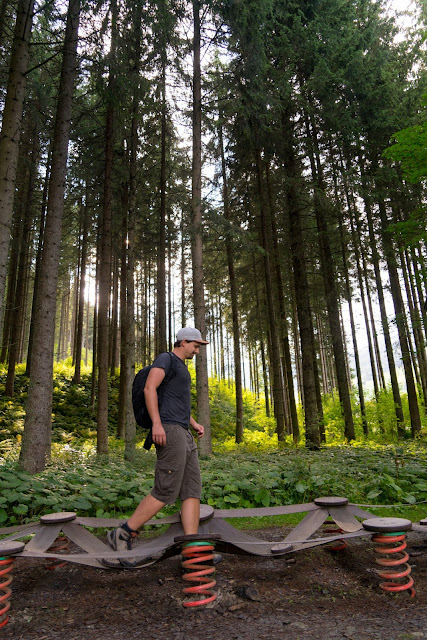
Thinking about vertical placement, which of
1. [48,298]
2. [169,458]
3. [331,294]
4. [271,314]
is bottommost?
[169,458]

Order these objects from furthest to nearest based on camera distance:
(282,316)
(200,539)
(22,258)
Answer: (22,258)
(282,316)
(200,539)

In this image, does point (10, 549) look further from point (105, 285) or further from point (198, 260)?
point (105, 285)

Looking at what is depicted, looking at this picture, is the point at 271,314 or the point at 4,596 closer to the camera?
the point at 4,596

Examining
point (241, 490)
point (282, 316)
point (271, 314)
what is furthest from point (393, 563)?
point (282, 316)

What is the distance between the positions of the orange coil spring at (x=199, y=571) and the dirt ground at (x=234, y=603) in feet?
0.21

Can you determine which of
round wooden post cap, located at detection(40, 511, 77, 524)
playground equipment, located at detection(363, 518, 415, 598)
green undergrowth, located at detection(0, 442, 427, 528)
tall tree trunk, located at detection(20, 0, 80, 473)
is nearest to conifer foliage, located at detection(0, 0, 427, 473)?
tall tree trunk, located at detection(20, 0, 80, 473)

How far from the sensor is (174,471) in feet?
10.9

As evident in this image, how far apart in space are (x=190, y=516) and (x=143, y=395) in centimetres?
117

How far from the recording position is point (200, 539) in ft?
9.66

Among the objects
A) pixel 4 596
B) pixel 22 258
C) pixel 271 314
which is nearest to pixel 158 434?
pixel 4 596

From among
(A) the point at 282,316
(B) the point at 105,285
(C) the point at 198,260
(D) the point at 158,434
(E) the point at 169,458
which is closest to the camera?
(D) the point at 158,434

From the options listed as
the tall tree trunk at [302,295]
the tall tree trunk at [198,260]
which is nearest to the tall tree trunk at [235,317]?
the tall tree trunk at [302,295]

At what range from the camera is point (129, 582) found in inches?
130

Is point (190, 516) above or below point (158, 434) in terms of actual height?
below
